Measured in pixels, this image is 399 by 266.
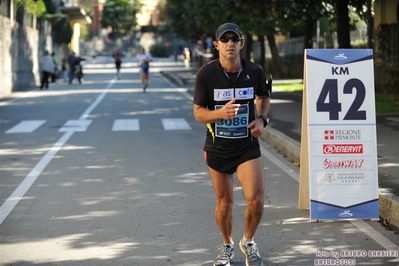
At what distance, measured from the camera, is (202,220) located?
8.62 meters

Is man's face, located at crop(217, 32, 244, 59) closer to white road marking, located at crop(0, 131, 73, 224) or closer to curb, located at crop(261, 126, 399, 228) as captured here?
curb, located at crop(261, 126, 399, 228)

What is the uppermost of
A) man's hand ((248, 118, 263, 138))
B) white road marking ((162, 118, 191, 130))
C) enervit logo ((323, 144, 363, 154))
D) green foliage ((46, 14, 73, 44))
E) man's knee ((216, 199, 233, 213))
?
green foliage ((46, 14, 73, 44))

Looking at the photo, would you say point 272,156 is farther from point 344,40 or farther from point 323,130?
point 344,40

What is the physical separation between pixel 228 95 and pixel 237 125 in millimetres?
238

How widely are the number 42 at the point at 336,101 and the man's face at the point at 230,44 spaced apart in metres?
2.12

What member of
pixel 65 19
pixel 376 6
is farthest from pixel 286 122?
pixel 65 19

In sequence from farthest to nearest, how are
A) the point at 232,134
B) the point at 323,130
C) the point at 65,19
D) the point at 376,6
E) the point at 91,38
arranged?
the point at 91,38 < the point at 65,19 < the point at 376,6 < the point at 323,130 < the point at 232,134

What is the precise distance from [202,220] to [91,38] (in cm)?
12693

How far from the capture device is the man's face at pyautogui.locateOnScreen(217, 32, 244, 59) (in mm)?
6434

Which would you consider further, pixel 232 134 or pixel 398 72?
pixel 398 72

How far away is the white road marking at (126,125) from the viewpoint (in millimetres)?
18541

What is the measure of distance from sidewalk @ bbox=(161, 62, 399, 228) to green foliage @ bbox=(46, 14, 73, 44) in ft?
101

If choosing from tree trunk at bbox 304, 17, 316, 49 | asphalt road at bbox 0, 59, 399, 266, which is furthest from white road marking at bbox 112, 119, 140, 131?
tree trunk at bbox 304, 17, 316, 49

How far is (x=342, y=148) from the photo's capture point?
838 cm
